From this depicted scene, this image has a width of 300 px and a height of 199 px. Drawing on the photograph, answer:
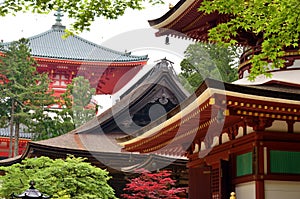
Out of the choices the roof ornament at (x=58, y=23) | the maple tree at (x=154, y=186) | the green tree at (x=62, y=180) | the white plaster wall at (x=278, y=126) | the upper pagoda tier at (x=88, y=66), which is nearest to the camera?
the white plaster wall at (x=278, y=126)

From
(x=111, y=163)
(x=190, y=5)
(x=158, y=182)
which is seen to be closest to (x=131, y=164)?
(x=111, y=163)

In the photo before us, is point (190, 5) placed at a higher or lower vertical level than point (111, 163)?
higher

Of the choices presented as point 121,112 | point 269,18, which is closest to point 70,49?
point 121,112

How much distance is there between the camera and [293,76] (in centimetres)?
1083

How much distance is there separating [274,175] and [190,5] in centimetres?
461

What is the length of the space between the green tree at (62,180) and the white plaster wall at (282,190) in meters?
5.40

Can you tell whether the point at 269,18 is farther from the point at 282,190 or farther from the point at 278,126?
the point at 282,190

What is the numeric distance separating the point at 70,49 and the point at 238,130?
31.9 m

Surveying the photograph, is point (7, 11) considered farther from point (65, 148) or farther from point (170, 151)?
point (65, 148)

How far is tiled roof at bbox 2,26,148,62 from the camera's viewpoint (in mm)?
37938

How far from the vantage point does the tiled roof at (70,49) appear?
124 ft

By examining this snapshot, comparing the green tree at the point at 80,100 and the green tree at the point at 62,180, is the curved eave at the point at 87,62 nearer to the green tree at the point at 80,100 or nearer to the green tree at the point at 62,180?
the green tree at the point at 80,100

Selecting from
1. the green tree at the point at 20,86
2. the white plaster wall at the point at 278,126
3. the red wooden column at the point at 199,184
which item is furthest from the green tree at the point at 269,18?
the green tree at the point at 20,86

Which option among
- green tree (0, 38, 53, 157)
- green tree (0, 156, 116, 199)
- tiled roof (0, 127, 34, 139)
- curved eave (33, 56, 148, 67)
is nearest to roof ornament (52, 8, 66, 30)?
curved eave (33, 56, 148, 67)
